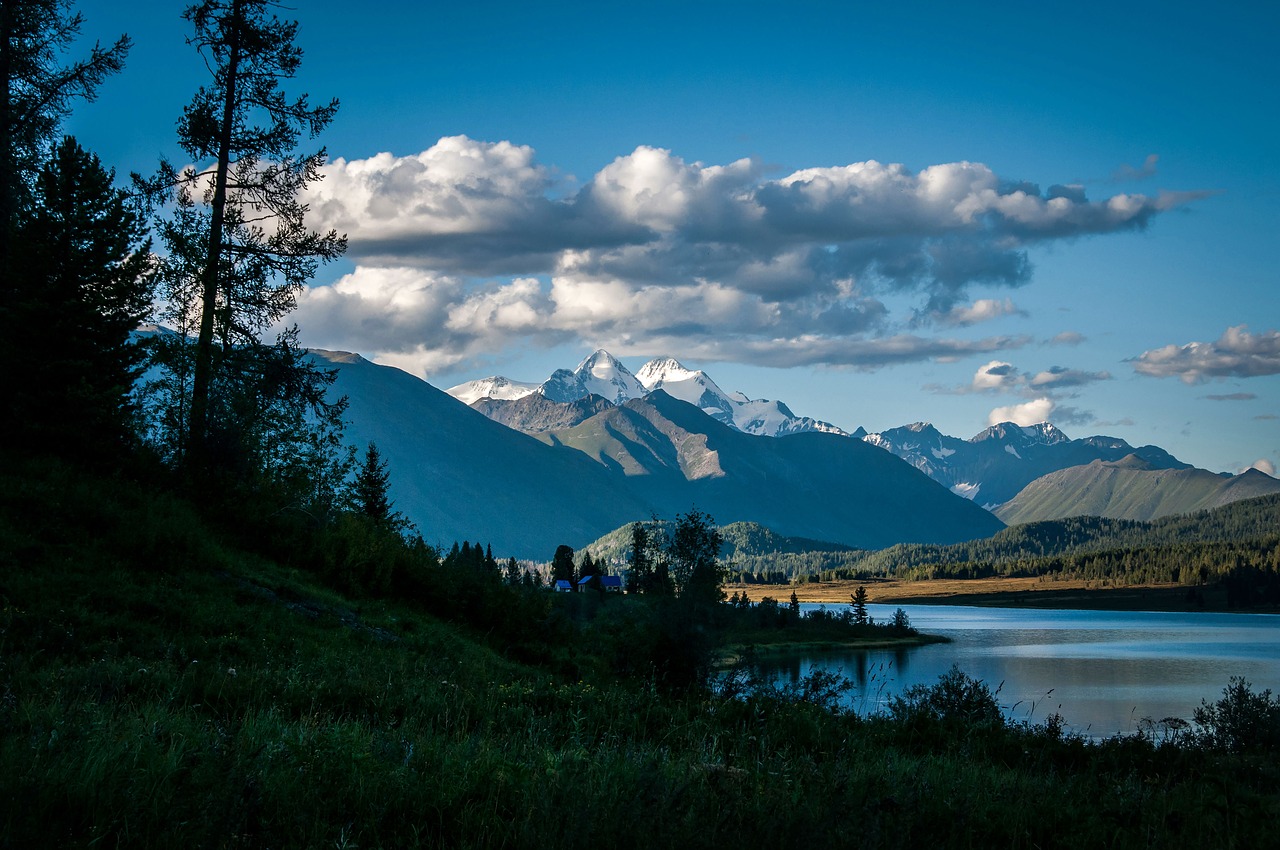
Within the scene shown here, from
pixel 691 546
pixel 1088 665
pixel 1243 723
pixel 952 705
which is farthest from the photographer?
pixel 691 546

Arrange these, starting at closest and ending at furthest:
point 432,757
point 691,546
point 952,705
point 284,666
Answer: point 432,757, point 284,666, point 952,705, point 691,546

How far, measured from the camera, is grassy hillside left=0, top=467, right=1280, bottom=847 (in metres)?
5.71

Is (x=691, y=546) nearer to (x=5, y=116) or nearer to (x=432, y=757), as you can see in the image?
(x=5, y=116)

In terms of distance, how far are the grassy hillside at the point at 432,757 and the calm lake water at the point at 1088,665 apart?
18761mm

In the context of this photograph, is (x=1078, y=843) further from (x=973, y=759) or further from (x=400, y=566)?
(x=400, y=566)

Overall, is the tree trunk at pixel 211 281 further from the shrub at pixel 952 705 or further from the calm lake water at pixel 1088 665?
the calm lake water at pixel 1088 665

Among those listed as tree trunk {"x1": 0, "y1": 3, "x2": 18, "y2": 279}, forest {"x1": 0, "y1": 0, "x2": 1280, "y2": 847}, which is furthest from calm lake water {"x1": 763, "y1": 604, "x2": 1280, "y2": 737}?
tree trunk {"x1": 0, "y1": 3, "x2": 18, "y2": 279}

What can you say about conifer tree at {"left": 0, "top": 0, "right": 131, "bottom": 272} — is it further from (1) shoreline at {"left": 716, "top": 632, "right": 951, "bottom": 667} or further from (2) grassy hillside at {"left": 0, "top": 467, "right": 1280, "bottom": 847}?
(1) shoreline at {"left": 716, "top": 632, "right": 951, "bottom": 667}

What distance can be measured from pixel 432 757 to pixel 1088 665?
102725 mm

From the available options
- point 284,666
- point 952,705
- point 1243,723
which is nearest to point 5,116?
point 284,666

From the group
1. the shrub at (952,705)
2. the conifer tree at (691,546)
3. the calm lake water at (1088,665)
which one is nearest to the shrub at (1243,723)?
the calm lake water at (1088,665)

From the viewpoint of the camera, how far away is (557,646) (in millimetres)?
29234

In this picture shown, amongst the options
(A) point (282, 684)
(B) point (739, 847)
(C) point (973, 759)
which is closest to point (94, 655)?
(A) point (282, 684)

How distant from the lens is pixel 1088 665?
94.8 meters
